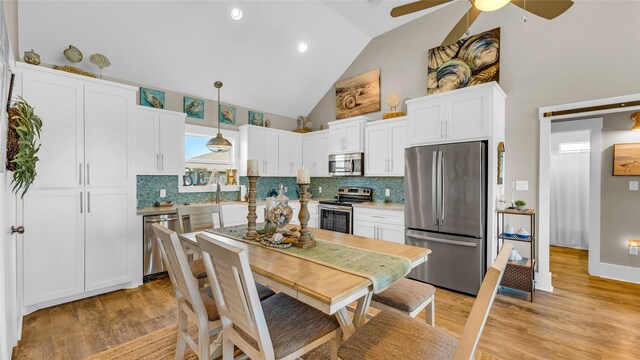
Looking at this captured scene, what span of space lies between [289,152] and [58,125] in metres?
3.34

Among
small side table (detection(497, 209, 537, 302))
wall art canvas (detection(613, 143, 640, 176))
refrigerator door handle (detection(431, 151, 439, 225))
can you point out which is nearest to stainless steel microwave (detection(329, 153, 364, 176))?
refrigerator door handle (detection(431, 151, 439, 225))

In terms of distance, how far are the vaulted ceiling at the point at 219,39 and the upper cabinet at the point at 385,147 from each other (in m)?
1.64

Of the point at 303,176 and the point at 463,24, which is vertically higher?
the point at 463,24

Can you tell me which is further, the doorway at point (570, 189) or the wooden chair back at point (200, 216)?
the doorway at point (570, 189)

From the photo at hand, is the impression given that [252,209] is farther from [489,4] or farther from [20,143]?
[489,4]

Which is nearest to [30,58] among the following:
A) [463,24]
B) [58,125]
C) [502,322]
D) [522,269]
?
[58,125]

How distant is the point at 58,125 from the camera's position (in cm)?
276

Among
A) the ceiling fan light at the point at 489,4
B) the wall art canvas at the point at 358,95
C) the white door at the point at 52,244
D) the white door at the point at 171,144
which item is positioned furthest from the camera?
the wall art canvas at the point at 358,95

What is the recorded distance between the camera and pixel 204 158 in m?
4.54

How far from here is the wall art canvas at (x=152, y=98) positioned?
3.86m

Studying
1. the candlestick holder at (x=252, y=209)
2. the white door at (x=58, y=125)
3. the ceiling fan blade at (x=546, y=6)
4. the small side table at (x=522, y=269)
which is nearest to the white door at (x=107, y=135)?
the white door at (x=58, y=125)

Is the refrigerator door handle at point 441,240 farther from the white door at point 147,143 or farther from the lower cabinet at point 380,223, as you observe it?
the white door at point 147,143

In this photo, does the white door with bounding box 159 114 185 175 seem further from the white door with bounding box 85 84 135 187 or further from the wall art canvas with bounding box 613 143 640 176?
the wall art canvas with bounding box 613 143 640 176

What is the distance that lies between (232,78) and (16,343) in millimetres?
3859
